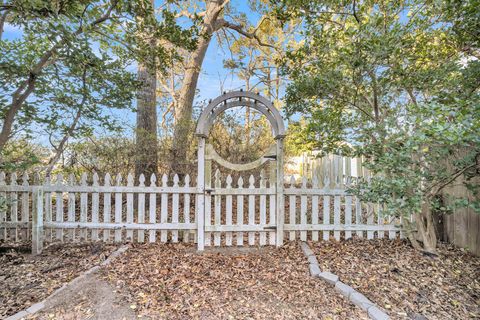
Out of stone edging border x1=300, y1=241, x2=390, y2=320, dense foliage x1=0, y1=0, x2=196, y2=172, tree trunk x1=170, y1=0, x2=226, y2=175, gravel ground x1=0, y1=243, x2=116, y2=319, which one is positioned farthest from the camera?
tree trunk x1=170, y1=0, x2=226, y2=175

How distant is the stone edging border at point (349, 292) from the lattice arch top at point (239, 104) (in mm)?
1772

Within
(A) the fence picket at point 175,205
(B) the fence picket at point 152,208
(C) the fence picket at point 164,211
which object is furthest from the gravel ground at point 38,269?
(A) the fence picket at point 175,205

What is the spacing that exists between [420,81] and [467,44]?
90cm

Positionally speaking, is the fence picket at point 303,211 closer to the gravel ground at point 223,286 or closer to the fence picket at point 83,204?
the gravel ground at point 223,286

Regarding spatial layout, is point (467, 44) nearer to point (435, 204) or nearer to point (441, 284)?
point (435, 204)

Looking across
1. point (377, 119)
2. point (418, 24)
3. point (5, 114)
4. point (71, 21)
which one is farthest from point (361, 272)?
point (5, 114)

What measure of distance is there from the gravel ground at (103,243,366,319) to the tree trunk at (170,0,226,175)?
1.76 metres

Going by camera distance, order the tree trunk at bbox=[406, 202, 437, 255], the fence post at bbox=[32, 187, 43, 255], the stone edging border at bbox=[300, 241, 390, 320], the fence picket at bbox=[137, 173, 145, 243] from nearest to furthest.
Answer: the stone edging border at bbox=[300, 241, 390, 320] < the tree trunk at bbox=[406, 202, 437, 255] < the fence post at bbox=[32, 187, 43, 255] < the fence picket at bbox=[137, 173, 145, 243]

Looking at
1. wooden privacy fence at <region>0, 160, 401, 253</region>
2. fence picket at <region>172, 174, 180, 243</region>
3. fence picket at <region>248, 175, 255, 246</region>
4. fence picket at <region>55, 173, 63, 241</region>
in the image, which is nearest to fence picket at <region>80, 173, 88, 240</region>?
wooden privacy fence at <region>0, 160, 401, 253</region>

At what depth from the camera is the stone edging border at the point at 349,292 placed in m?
2.14

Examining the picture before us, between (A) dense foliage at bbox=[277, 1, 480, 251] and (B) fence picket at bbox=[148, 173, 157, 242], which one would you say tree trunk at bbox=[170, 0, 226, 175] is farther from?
(A) dense foliage at bbox=[277, 1, 480, 251]

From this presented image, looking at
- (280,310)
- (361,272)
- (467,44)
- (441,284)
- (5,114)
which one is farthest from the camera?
(467,44)

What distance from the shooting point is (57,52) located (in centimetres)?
294

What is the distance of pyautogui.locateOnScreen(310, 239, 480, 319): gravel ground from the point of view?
2.27 meters
